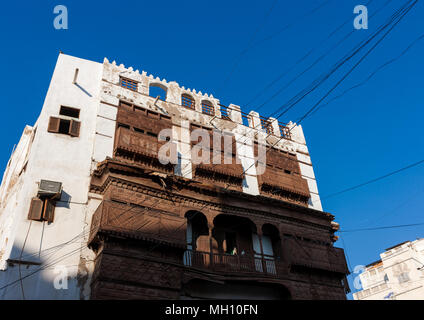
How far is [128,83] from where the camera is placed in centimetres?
2147

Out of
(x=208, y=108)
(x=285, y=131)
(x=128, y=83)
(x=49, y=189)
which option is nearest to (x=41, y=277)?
(x=49, y=189)

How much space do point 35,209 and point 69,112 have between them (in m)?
5.74

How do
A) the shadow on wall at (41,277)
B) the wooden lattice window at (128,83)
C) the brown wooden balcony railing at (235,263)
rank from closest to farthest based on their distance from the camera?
the shadow on wall at (41,277)
the brown wooden balcony railing at (235,263)
the wooden lattice window at (128,83)

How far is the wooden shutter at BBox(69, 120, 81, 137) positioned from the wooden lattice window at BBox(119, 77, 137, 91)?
3.85m

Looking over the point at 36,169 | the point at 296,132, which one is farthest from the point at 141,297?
the point at 296,132

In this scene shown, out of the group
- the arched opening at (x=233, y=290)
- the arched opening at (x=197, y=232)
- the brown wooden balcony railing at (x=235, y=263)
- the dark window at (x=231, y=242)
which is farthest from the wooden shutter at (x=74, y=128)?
the dark window at (x=231, y=242)

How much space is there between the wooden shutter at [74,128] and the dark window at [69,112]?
0.56m

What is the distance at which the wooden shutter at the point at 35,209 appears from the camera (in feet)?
48.7

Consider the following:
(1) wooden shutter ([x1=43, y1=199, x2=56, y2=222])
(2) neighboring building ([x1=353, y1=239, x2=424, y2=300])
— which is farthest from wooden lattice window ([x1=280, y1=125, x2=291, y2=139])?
(2) neighboring building ([x1=353, y1=239, x2=424, y2=300])

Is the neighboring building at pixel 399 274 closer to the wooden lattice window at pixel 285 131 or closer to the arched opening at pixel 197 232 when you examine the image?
the wooden lattice window at pixel 285 131

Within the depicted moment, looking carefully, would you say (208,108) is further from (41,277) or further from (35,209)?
(41,277)

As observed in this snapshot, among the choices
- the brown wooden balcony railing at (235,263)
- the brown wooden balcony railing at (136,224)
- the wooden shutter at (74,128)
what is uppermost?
the wooden shutter at (74,128)
